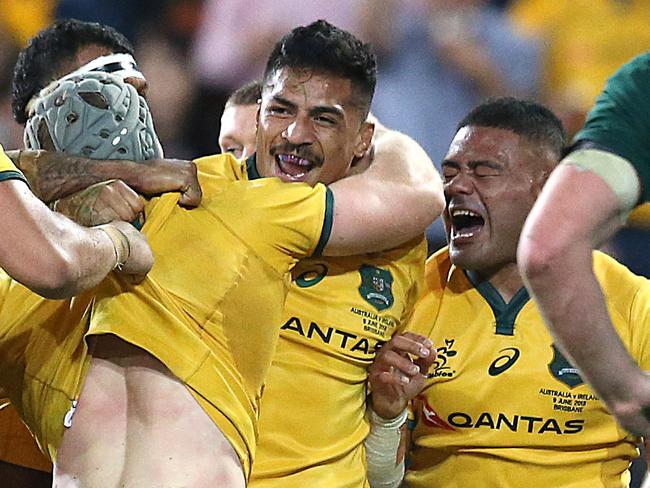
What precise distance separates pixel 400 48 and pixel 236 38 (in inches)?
27.9

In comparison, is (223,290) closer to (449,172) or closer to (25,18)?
(449,172)

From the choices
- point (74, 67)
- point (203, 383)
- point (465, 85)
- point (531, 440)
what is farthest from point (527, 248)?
point (465, 85)

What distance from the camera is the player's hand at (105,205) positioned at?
7.79ft

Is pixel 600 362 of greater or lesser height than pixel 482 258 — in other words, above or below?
above

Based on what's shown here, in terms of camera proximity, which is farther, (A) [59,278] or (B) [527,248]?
(A) [59,278]

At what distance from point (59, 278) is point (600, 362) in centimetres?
90

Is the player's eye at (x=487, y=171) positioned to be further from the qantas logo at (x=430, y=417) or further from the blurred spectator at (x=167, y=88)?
the blurred spectator at (x=167, y=88)

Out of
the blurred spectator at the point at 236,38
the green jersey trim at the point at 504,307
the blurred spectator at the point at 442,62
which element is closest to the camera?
the green jersey trim at the point at 504,307

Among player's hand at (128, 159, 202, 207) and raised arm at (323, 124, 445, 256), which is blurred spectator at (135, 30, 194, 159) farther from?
Answer: player's hand at (128, 159, 202, 207)

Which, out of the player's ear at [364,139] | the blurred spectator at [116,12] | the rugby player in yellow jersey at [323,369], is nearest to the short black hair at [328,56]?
the player's ear at [364,139]

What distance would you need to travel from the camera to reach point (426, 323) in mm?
3195

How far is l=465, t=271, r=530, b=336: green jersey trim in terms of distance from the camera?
3176 millimetres

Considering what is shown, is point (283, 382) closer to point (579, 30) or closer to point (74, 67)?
point (74, 67)

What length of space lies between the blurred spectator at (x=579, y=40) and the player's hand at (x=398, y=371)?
246 cm
